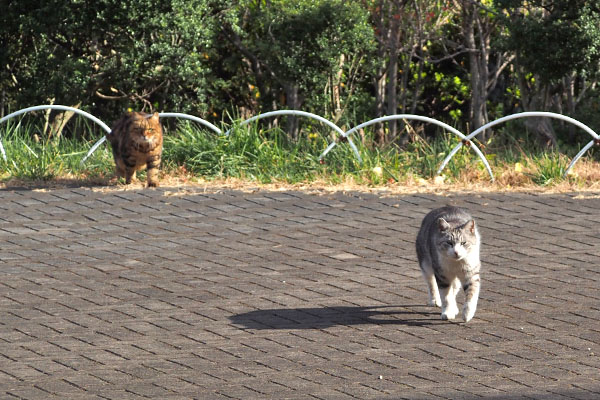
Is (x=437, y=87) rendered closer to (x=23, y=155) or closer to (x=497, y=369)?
(x=23, y=155)

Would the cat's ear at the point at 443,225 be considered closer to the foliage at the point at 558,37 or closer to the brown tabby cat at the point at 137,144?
the brown tabby cat at the point at 137,144

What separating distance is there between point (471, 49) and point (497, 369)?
11.0 metres

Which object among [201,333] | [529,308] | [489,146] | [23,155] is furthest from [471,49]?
[201,333]

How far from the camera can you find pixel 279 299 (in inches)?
327

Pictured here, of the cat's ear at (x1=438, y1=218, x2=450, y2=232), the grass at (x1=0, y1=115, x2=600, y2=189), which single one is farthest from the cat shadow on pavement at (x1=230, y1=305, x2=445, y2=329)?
the grass at (x1=0, y1=115, x2=600, y2=189)

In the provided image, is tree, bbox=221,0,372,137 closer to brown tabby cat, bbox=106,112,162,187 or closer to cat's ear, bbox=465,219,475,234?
brown tabby cat, bbox=106,112,162,187

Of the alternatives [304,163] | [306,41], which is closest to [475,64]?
[306,41]

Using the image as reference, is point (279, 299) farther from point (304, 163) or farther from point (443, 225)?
point (304, 163)

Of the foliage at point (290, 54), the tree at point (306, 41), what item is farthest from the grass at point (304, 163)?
the tree at point (306, 41)

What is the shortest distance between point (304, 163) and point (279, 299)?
4906 millimetres

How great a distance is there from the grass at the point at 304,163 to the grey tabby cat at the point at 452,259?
4619mm

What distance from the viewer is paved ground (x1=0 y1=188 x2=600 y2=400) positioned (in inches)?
255

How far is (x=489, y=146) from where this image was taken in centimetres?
1472

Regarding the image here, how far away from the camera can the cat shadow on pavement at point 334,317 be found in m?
7.64
